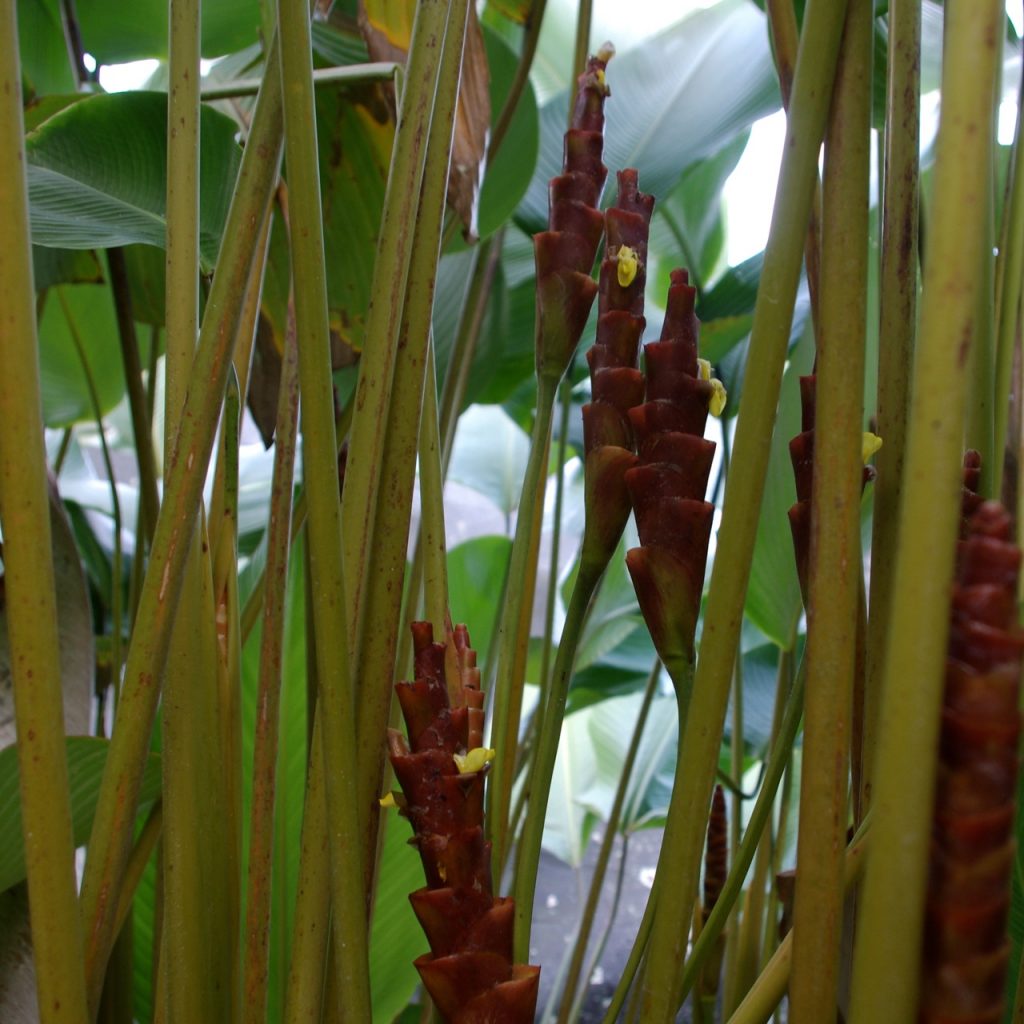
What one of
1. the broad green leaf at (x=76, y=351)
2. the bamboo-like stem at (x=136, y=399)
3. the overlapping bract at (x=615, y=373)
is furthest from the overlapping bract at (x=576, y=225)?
the broad green leaf at (x=76, y=351)

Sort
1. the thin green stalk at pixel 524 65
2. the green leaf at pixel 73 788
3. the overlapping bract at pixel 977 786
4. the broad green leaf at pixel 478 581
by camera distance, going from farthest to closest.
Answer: the broad green leaf at pixel 478 581
the thin green stalk at pixel 524 65
the green leaf at pixel 73 788
the overlapping bract at pixel 977 786

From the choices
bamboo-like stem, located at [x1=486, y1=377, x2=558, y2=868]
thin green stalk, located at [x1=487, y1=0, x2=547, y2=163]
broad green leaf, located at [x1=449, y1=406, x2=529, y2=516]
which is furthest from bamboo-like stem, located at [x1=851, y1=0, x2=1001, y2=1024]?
broad green leaf, located at [x1=449, y1=406, x2=529, y2=516]

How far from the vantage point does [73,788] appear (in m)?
0.34

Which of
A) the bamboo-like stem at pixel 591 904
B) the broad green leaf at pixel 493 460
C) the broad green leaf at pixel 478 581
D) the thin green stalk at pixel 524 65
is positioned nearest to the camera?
the thin green stalk at pixel 524 65

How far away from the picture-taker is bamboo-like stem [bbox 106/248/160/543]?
1.30ft

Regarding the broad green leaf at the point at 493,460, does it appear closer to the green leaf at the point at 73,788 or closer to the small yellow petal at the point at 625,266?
the green leaf at the point at 73,788

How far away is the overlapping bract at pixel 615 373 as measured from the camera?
189 millimetres

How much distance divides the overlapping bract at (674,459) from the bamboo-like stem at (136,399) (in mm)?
252

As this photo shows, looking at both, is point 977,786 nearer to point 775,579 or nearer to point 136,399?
point 136,399

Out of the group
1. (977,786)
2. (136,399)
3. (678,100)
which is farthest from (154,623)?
(678,100)

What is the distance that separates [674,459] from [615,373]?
3 cm

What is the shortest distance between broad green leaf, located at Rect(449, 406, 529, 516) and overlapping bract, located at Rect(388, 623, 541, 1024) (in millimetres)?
949

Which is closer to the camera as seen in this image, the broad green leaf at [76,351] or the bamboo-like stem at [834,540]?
the bamboo-like stem at [834,540]

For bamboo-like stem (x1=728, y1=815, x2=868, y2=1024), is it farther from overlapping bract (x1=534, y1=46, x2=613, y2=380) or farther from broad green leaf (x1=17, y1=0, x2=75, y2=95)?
broad green leaf (x1=17, y1=0, x2=75, y2=95)
